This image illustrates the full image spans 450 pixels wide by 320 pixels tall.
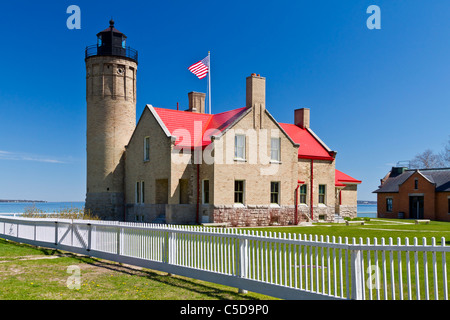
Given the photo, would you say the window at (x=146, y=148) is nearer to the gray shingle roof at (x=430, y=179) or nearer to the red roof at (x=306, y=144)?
the red roof at (x=306, y=144)

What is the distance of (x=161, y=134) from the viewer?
2972cm

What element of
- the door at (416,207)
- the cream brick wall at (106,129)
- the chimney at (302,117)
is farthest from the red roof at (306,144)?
the door at (416,207)

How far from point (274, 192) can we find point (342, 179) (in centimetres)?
1227

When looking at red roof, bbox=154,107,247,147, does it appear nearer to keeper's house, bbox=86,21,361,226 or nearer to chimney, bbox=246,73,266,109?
keeper's house, bbox=86,21,361,226

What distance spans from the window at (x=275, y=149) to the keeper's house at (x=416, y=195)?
2173 cm

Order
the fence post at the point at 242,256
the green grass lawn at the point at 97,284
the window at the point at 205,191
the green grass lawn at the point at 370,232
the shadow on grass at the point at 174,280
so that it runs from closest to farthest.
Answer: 1. the green grass lawn at the point at 97,284
2. the shadow on grass at the point at 174,280
3. the fence post at the point at 242,256
4. the green grass lawn at the point at 370,232
5. the window at the point at 205,191

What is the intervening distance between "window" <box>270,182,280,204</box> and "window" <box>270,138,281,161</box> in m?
1.78

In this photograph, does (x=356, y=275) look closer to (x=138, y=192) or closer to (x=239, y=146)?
(x=239, y=146)

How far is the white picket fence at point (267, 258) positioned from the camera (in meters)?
7.35

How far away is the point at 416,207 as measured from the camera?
4656 centimetres

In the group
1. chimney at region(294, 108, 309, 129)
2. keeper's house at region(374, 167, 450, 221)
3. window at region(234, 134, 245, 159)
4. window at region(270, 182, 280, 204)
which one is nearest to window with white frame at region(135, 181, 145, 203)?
window at region(234, 134, 245, 159)

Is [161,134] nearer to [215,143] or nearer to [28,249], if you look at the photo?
[215,143]

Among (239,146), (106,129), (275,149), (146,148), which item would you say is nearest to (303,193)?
(275,149)
